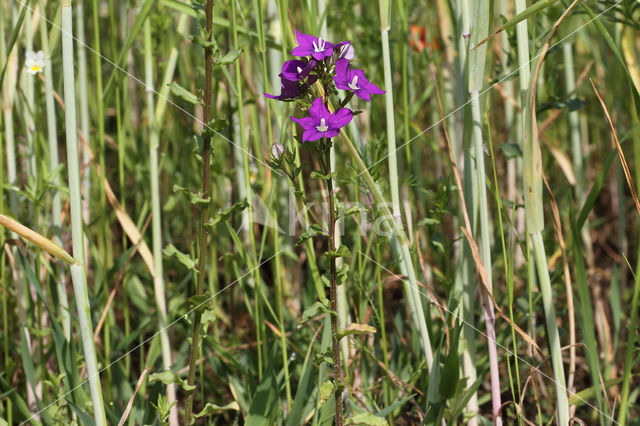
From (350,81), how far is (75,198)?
33 cm

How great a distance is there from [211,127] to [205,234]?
0.43ft

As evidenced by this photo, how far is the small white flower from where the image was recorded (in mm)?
1123

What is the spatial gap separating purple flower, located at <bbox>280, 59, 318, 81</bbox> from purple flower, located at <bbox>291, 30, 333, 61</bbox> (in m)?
0.01

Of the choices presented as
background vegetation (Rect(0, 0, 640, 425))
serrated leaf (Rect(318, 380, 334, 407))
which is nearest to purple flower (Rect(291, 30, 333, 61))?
background vegetation (Rect(0, 0, 640, 425))

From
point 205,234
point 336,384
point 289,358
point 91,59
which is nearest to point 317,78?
point 205,234

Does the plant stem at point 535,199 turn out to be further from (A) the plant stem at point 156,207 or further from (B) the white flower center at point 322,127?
(A) the plant stem at point 156,207

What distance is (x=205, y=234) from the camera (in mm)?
811

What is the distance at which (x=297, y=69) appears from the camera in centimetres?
71

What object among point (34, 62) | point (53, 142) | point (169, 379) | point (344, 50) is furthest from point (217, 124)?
point (34, 62)

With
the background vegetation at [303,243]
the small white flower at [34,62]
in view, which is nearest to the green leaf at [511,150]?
the background vegetation at [303,243]

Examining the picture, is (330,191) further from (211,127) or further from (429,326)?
(429,326)

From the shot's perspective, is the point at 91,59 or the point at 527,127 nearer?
the point at 527,127

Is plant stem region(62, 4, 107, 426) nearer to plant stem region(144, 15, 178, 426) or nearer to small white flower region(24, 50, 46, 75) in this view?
plant stem region(144, 15, 178, 426)

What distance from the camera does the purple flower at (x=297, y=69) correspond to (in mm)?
699
